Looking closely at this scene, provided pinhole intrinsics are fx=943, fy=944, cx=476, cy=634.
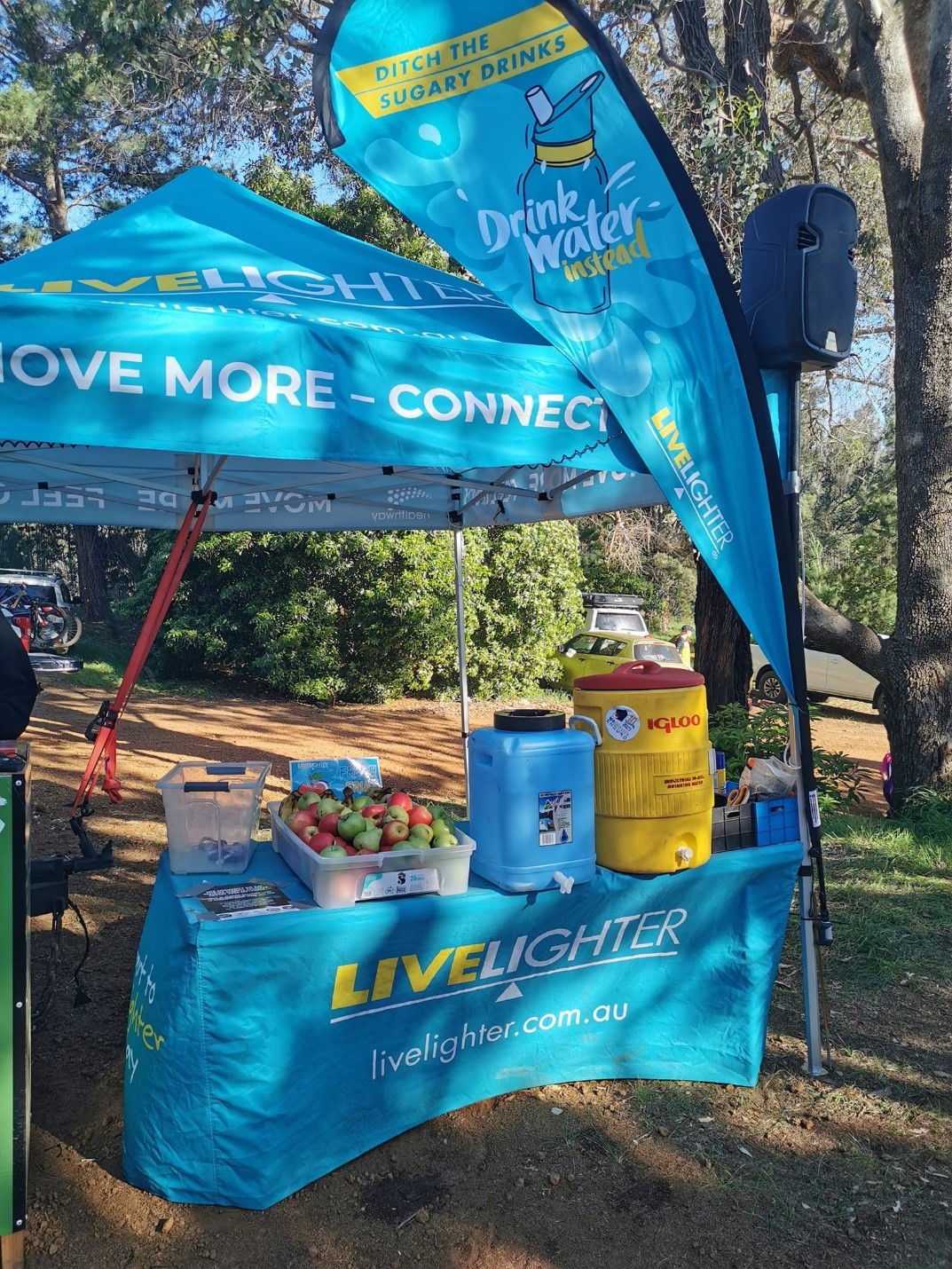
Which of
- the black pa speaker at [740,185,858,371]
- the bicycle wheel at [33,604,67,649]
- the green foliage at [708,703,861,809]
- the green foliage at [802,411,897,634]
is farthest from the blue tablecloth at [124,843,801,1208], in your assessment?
the bicycle wheel at [33,604,67,649]

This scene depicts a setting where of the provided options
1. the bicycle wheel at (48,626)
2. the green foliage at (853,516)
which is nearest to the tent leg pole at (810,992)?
the green foliage at (853,516)

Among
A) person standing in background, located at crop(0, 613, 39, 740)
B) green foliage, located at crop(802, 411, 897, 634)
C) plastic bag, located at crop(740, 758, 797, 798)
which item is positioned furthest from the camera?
green foliage, located at crop(802, 411, 897, 634)

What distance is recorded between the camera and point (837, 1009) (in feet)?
13.4

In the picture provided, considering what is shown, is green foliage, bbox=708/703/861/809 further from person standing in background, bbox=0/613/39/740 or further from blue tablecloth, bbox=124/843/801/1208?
person standing in background, bbox=0/613/39/740

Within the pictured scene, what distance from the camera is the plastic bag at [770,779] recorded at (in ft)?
11.7

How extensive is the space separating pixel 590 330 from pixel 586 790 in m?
1.58

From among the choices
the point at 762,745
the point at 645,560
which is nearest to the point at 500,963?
the point at 762,745

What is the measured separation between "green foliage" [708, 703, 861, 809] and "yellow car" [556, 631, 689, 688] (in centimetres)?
580

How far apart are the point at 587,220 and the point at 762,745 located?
4.82 metres

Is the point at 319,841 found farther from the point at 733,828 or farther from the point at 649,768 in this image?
the point at 733,828

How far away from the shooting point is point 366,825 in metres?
2.90

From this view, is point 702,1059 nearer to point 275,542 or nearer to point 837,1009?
point 837,1009

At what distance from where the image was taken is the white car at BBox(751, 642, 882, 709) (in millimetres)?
14602

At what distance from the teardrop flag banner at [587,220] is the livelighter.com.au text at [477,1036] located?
1.33 metres
